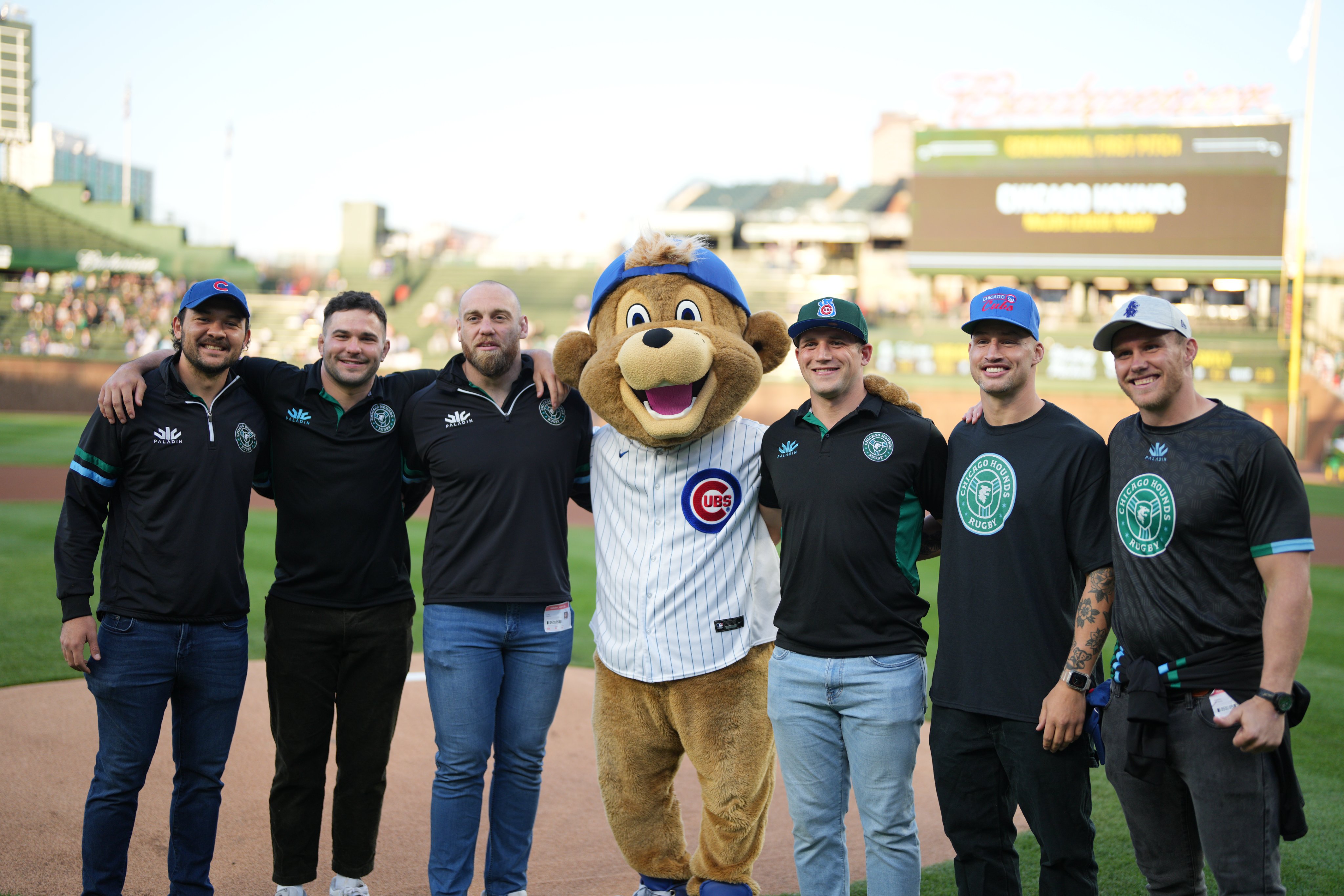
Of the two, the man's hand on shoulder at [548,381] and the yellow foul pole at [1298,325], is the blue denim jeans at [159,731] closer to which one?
the man's hand on shoulder at [548,381]

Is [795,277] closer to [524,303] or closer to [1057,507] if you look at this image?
[524,303]

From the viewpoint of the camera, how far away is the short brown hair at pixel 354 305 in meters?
3.98

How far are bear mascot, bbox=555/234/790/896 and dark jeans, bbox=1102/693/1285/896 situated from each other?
1.23m

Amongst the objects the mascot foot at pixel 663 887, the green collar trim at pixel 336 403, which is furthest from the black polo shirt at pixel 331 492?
the mascot foot at pixel 663 887

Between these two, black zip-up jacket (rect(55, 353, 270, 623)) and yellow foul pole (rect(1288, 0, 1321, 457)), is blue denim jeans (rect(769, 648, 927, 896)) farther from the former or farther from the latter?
yellow foul pole (rect(1288, 0, 1321, 457))

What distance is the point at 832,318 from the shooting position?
137 inches

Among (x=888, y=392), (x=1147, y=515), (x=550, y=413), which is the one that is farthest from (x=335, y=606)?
(x=1147, y=515)

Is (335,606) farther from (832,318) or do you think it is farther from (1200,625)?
(1200,625)

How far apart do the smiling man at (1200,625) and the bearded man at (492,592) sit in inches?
76.9

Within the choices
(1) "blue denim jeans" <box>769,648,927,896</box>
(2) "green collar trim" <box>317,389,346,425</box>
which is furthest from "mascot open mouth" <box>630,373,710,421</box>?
(2) "green collar trim" <box>317,389,346,425</box>

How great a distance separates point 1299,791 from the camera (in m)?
2.88

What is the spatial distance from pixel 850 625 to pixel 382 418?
198 cm

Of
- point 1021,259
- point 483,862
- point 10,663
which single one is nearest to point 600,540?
point 483,862

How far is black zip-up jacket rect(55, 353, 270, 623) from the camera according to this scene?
3.62 metres
